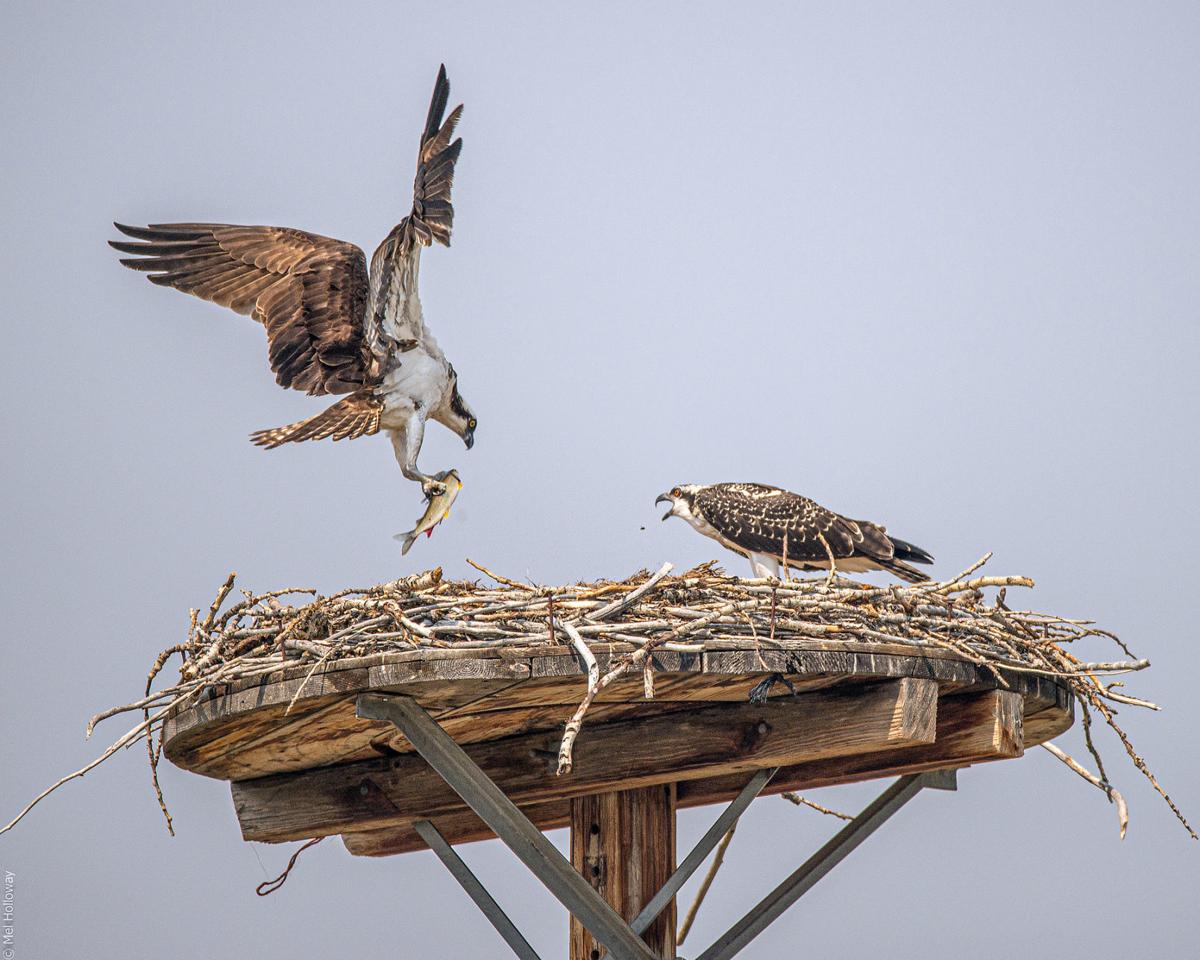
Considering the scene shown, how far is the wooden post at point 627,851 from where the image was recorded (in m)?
4.71

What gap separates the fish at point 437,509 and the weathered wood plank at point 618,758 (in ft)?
3.44

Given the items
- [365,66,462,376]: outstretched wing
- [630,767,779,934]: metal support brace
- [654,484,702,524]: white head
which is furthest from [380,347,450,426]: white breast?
[630,767,779,934]: metal support brace

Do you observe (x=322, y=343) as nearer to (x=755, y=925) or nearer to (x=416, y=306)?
(x=416, y=306)

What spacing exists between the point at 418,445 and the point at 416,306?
59 cm

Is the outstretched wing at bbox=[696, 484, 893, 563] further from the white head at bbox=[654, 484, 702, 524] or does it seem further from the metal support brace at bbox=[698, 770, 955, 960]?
the metal support brace at bbox=[698, 770, 955, 960]

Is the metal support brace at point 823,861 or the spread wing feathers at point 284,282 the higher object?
the spread wing feathers at point 284,282

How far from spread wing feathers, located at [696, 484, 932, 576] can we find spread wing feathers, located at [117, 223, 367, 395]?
194cm

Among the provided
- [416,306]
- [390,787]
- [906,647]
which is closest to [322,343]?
[416,306]

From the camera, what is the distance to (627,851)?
4.75m

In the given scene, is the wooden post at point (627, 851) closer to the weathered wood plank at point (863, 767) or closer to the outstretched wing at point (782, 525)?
the weathered wood plank at point (863, 767)

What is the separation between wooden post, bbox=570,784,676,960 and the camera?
185 inches

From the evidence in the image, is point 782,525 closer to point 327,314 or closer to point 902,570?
point 902,570

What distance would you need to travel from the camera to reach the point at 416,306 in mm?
6258

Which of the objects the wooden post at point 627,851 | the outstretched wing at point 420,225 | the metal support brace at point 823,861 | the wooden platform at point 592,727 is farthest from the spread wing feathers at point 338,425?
the metal support brace at point 823,861
